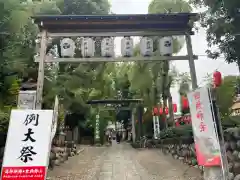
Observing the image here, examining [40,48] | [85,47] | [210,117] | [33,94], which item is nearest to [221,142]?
[210,117]

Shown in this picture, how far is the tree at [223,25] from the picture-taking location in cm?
816

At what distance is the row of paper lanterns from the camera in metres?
7.56

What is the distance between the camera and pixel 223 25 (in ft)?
27.2

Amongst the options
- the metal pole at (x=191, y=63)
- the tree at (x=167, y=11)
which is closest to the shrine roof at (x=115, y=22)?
the metal pole at (x=191, y=63)

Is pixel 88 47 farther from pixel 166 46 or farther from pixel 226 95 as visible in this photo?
pixel 226 95

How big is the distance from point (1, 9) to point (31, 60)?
4.87 metres

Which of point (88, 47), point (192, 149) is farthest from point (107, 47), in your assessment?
point (192, 149)

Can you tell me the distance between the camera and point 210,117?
6465mm

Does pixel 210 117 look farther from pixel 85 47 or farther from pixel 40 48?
pixel 40 48

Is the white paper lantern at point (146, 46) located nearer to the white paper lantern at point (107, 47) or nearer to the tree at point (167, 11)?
the white paper lantern at point (107, 47)

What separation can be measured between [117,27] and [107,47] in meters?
0.86

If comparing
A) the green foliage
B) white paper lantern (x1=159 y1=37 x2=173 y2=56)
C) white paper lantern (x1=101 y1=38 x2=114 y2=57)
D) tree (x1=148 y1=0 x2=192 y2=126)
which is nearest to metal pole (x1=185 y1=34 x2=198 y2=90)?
white paper lantern (x1=159 y1=37 x2=173 y2=56)

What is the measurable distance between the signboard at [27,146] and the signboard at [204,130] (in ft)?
13.1

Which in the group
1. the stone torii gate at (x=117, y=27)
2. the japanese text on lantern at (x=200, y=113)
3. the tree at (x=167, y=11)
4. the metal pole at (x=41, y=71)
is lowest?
the japanese text on lantern at (x=200, y=113)
